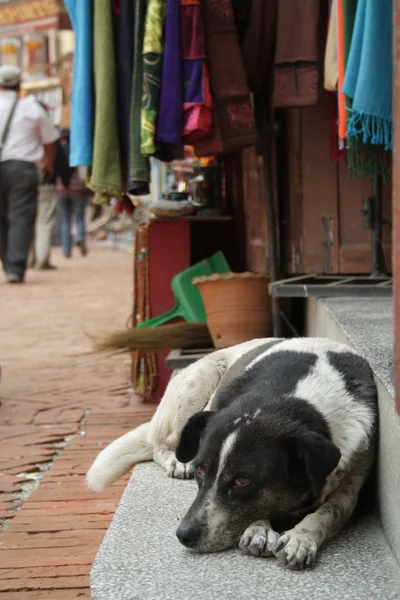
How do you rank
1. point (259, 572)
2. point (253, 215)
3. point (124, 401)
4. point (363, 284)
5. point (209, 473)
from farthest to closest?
point (253, 215), point (124, 401), point (363, 284), point (209, 473), point (259, 572)

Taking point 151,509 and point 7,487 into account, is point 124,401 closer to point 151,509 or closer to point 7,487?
point 7,487

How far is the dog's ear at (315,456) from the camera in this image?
8.10 feet

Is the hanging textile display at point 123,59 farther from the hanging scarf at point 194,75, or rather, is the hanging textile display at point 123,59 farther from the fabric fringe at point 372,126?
the fabric fringe at point 372,126

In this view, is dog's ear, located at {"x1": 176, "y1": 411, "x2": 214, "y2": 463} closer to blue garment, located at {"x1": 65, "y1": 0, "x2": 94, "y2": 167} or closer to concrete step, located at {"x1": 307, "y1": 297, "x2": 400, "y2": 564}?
concrete step, located at {"x1": 307, "y1": 297, "x2": 400, "y2": 564}

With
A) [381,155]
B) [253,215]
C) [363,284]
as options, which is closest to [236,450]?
[381,155]

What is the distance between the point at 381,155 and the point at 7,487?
7.55 ft

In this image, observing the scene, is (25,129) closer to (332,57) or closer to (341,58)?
(332,57)

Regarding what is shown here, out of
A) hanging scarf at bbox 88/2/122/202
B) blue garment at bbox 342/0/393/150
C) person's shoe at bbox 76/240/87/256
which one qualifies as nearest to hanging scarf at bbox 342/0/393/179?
blue garment at bbox 342/0/393/150

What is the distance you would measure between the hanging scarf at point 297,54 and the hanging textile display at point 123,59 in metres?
0.82

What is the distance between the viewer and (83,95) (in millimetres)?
5320

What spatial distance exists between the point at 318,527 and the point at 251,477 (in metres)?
0.24

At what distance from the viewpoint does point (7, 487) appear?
13.8 feet

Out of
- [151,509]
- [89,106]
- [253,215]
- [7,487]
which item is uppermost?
[89,106]

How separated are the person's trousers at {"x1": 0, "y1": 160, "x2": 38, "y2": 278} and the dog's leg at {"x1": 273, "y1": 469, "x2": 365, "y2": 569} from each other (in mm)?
9197
